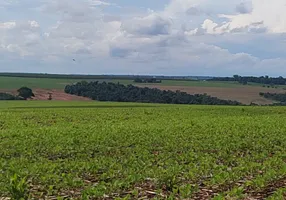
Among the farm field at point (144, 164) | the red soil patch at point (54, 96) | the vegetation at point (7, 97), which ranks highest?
the farm field at point (144, 164)

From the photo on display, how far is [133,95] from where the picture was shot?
91.2m

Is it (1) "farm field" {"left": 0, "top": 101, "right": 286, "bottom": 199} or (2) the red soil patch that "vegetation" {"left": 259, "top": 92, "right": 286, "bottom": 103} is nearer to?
(2) the red soil patch

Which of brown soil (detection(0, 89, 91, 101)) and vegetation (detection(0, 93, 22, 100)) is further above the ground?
brown soil (detection(0, 89, 91, 101))

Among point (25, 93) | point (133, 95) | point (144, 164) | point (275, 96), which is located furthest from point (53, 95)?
point (144, 164)

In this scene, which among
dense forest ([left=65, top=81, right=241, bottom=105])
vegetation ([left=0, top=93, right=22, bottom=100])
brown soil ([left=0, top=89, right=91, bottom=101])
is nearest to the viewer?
brown soil ([left=0, top=89, right=91, bottom=101])

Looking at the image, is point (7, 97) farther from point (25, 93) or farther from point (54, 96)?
point (54, 96)

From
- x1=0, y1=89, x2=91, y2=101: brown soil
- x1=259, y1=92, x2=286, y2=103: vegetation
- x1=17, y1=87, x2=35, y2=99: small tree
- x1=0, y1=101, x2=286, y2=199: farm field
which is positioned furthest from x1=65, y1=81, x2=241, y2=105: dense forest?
x1=0, y1=101, x2=286, y2=199: farm field

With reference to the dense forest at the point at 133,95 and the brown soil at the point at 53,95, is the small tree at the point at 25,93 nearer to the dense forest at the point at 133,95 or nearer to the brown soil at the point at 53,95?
the brown soil at the point at 53,95

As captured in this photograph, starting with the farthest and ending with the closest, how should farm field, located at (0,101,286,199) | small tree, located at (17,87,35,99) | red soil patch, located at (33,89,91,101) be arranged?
1. small tree, located at (17,87,35,99)
2. red soil patch, located at (33,89,91,101)
3. farm field, located at (0,101,286,199)

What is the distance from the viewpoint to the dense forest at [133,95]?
273ft

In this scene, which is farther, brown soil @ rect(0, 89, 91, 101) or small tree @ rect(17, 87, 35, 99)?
small tree @ rect(17, 87, 35, 99)

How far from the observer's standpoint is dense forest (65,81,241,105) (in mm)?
83125

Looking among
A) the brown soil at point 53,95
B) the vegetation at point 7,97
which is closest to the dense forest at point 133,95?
the brown soil at point 53,95

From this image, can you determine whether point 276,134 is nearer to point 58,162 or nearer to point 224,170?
point 224,170
